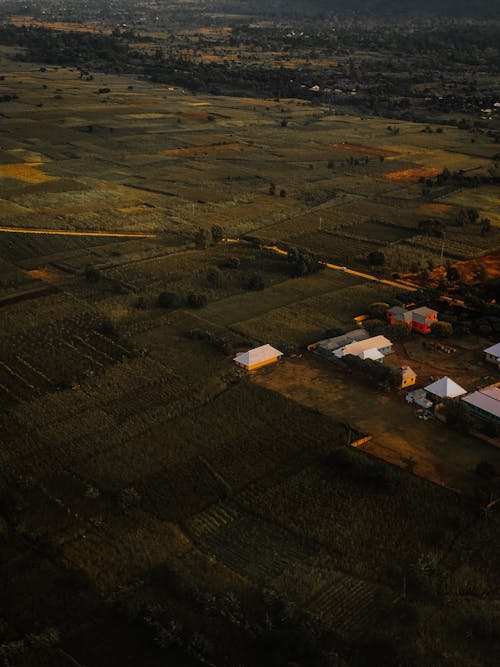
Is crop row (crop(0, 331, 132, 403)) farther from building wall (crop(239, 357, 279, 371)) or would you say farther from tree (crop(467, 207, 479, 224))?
tree (crop(467, 207, 479, 224))

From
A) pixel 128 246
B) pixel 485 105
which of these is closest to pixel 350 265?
pixel 128 246

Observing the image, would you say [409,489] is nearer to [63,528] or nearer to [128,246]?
[63,528]

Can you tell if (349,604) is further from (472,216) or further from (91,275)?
(472,216)

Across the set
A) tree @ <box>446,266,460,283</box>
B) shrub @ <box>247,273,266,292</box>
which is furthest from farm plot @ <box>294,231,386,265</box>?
shrub @ <box>247,273,266,292</box>

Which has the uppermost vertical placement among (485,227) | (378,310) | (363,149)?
(363,149)

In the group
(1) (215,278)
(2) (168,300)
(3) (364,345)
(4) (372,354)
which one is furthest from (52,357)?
(4) (372,354)

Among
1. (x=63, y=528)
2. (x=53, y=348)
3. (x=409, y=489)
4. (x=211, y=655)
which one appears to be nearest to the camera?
(x=211, y=655)
